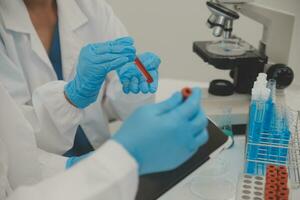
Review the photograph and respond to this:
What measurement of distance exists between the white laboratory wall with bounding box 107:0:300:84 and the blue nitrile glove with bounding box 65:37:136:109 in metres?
1.21

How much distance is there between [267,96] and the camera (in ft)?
3.49

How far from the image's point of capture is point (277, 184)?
0.91 m

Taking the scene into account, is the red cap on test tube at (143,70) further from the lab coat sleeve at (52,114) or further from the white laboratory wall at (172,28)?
the white laboratory wall at (172,28)

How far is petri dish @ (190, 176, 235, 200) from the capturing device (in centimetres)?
103

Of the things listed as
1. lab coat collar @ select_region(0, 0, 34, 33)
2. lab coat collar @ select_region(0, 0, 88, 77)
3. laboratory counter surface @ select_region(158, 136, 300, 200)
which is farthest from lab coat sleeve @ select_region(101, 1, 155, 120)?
laboratory counter surface @ select_region(158, 136, 300, 200)

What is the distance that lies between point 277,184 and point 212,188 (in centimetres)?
20

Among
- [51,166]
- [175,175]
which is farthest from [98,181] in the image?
[51,166]

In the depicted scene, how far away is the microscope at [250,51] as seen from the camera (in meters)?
1.40

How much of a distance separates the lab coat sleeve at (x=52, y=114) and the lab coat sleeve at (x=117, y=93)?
278mm

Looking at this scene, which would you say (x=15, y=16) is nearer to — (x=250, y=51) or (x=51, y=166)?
(x=51, y=166)

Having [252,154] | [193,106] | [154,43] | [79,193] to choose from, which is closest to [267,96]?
[252,154]

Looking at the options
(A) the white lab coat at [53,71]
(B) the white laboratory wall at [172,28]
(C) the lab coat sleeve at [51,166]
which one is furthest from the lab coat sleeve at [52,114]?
(B) the white laboratory wall at [172,28]

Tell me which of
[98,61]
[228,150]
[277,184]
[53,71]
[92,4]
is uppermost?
[92,4]

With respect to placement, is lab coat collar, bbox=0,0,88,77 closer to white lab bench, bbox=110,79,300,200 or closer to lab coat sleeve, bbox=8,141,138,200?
white lab bench, bbox=110,79,300,200
